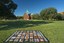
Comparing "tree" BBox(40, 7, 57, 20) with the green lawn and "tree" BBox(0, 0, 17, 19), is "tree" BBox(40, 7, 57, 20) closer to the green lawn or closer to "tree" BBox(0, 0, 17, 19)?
"tree" BBox(0, 0, 17, 19)

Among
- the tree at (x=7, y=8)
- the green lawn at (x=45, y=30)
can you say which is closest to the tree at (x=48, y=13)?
→ the tree at (x=7, y=8)

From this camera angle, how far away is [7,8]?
115 ft

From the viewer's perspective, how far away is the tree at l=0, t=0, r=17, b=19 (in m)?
33.3

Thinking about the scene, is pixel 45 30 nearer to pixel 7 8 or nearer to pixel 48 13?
pixel 7 8

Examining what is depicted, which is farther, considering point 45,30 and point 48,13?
point 48,13

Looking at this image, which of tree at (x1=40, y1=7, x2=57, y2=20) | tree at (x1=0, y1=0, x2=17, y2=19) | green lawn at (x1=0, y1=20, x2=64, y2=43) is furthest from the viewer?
tree at (x1=40, y1=7, x2=57, y2=20)

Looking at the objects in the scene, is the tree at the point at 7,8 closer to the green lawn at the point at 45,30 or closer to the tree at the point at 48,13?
the green lawn at the point at 45,30

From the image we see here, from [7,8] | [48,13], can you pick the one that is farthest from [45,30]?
[48,13]

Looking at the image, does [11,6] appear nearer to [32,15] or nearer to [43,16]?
[43,16]

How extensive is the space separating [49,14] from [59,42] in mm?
70010

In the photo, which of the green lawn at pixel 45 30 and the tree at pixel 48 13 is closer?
the green lawn at pixel 45 30

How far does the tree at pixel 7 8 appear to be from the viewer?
3334 centimetres

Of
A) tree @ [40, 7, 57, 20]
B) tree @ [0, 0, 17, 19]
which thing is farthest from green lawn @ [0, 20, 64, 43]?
tree @ [40, 7, 57, 20]

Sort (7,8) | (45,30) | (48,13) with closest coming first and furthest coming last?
(45,30) < (7,8) < (48,13)
